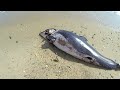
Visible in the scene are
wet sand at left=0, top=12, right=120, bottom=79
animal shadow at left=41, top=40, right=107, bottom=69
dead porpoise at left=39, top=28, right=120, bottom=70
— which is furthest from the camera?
animal shadow at left=41, top=40, right=107, bottom=69

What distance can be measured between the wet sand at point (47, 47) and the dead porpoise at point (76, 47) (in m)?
0.13

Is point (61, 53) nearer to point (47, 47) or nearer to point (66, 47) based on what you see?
A: point (66, 47)

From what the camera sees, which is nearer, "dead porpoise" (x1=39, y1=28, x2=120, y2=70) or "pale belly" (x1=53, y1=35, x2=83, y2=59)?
"dead porpoise" (x1=39, y1=28, x2=120, y2=70)

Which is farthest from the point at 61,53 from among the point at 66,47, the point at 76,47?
the point at 76,47

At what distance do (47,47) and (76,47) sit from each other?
2.91 feet

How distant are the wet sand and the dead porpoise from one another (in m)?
0.13

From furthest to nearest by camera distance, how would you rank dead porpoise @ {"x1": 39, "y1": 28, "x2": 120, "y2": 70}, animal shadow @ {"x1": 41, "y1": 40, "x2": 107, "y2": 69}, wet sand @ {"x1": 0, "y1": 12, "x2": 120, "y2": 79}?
animal shadow @ {"x1": 41, "y1": 40, "x2": 107, "y2": 69}
dead porpoise @ {"x1": 39, "y1": 28, "x2": 120, "y2": 70}
wet sand @ {"x1": 0, "y1": 12, "x2": 120, "y2": 79}

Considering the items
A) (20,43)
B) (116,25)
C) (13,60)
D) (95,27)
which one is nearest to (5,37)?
(20,43)

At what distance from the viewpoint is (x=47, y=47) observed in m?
8.88

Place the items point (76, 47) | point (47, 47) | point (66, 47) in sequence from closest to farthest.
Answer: point (76, 47) → point (66, 47) → point (47, 47)

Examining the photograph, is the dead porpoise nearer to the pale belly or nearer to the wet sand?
the pale belly

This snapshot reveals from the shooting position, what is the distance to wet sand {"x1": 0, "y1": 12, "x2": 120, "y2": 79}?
7898mm

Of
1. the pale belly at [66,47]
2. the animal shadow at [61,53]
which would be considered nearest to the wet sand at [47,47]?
the animal shadow at [61,53]

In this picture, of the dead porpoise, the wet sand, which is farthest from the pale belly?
the wet sand
